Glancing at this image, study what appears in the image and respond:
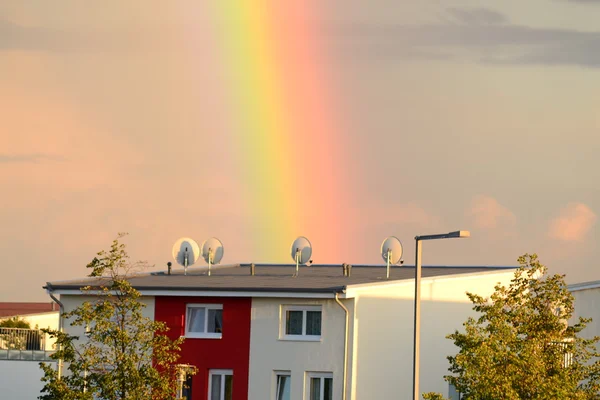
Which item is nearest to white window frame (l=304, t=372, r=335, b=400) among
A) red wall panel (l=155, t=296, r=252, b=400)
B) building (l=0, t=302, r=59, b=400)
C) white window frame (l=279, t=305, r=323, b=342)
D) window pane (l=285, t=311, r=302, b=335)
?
white window frame (l=279, t=305, r=323, b=342)

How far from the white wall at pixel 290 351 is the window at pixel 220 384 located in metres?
0.95

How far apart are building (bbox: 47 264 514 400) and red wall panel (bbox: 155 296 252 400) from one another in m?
0.04

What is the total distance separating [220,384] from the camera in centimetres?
3956

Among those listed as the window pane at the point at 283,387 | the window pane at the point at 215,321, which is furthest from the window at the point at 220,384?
the window pane at the point at 283,387

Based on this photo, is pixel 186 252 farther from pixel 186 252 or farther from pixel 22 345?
pixel 22 345

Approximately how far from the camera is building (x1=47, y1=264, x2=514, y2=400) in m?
37.8

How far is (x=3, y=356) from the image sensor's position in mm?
57875

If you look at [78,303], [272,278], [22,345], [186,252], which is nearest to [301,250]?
[272,278]

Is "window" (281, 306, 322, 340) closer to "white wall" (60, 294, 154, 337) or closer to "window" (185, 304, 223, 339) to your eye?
"window" (185, 304, 223, 339)

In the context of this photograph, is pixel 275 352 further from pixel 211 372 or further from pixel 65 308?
pixel 65 308

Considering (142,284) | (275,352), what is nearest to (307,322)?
(275,352)

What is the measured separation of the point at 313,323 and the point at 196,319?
4.72m

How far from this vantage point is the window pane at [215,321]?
130 ft

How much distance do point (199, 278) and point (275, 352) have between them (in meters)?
6.77
